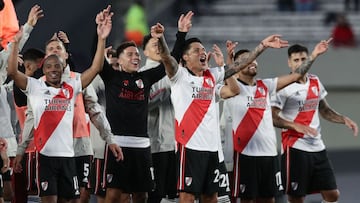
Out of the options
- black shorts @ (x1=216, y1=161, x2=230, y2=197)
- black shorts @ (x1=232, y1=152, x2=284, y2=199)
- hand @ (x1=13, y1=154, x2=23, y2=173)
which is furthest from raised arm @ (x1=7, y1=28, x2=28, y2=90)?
black shorts @ (x1=232, y1=152, x2=284, y2=199)

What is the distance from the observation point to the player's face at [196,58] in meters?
13.1

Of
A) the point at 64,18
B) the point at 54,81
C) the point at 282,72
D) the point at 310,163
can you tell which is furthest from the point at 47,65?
the point at 282,72

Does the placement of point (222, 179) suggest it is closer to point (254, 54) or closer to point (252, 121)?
point (252, 121)

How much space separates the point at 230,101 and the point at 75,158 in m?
1.83

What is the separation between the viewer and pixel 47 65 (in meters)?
12.5

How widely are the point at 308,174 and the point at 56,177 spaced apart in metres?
3.27

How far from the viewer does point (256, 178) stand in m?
13.8

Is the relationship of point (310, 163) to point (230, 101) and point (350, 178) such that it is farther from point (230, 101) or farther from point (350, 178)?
point (350, 178)

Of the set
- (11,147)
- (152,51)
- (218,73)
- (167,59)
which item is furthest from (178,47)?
(11,147)

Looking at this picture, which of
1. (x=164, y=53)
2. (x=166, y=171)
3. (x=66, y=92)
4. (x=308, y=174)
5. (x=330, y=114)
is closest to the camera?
(x=66, y=92)

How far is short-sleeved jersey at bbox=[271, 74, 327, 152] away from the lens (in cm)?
1429

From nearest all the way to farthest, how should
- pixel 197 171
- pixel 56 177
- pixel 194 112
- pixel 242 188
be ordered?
pixel 56 177 → pixel 197 171 → pixel 194 112 → pixel 242 188

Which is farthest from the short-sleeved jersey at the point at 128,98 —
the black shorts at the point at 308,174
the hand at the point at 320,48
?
the black shorts at the point at 308,174

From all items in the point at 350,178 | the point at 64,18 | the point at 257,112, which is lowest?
the point at 350,178
